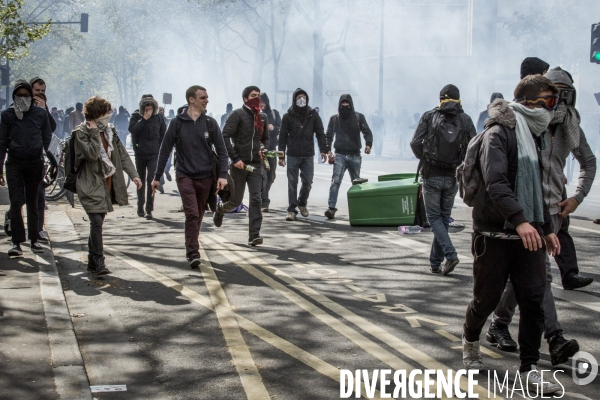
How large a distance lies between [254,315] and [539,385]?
94.3 inches

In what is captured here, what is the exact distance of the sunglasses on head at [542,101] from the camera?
16.1 feet

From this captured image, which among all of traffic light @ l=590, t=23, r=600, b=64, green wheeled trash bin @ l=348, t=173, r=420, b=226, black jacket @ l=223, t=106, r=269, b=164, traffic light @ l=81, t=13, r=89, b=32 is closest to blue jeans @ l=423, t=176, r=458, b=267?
black jacket @ l=223, t=106, r=269, b=164

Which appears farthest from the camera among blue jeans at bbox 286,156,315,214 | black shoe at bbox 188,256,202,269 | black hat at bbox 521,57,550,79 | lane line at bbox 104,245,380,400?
blue jeans at bbox 286,156,315,214

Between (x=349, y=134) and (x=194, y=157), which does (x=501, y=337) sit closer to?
(x=194, y=157)

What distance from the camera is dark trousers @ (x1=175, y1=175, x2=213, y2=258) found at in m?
8.66

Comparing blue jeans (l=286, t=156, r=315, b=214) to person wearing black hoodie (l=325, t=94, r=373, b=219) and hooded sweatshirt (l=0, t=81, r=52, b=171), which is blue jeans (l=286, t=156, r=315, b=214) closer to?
person wearing black hoodie (l=325, t=94, r=373, b=219)

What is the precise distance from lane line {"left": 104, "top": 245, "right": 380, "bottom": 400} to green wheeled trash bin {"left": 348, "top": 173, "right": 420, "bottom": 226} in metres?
3.80

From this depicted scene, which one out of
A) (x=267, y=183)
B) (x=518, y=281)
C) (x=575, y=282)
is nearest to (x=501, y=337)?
(x=518, y=281)

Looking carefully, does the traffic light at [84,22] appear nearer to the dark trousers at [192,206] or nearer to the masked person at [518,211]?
the dark trousers at [192,206]

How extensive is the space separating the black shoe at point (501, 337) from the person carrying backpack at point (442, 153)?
2.39m

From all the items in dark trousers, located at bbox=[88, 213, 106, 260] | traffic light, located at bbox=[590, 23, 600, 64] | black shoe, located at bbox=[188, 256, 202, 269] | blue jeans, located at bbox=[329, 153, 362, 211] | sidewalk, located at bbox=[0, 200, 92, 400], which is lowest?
sidewalk, located at bbox=[0, 200, 92, 400]

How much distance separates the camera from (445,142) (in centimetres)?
813

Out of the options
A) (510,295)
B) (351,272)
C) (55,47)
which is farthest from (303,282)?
(55,47)

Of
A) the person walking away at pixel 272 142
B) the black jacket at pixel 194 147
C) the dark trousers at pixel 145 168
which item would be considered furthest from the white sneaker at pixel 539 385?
the person walking away at pixel 272 142
